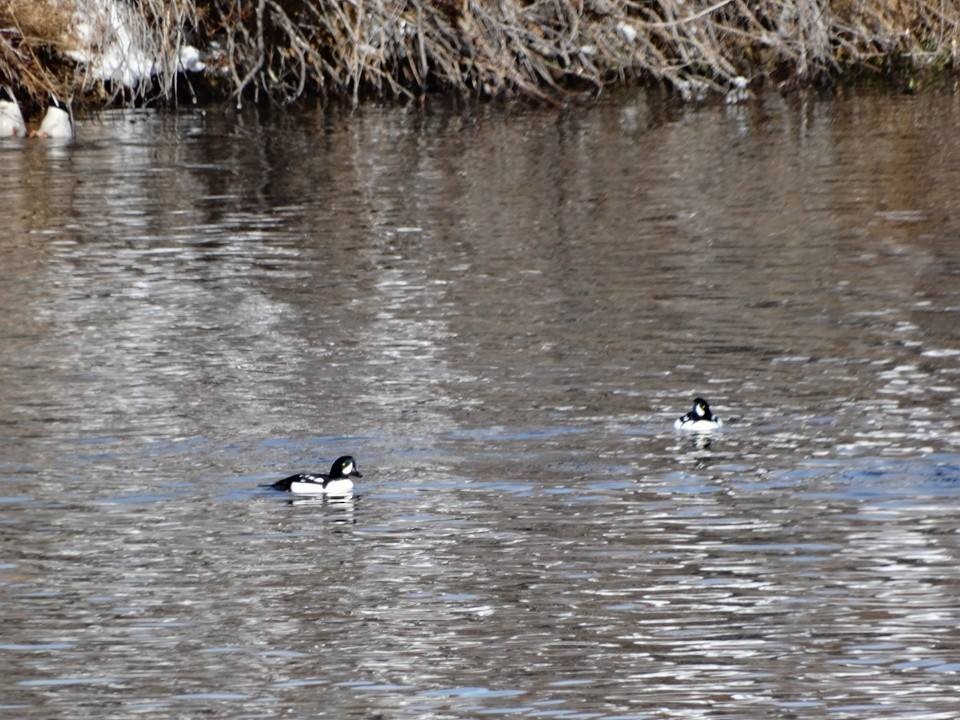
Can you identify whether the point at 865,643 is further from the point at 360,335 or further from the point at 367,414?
the point at 360,335

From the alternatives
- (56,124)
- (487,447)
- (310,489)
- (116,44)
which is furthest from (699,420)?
(116,44)

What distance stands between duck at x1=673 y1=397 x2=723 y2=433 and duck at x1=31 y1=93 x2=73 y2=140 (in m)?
18.2

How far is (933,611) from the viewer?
30.9ft

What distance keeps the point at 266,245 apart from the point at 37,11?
11.6 meters

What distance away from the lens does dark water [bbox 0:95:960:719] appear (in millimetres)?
8922

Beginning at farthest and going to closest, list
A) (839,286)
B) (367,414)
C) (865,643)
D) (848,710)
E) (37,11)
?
(37,11) → (839,286) → (367,414) → (865,643) → (848,710)

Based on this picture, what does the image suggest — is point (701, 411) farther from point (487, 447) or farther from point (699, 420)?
point (487, 447)

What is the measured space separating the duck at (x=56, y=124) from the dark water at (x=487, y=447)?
17.6 feet

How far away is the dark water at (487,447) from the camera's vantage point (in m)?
8.92

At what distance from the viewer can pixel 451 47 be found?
32594 millimetres

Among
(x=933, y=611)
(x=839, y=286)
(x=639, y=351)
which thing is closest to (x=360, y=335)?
(x=639, y=351)

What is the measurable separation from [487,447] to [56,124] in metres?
Answer: 17.9

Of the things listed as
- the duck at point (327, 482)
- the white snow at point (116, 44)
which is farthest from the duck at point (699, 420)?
the white snow at point (116, 44)

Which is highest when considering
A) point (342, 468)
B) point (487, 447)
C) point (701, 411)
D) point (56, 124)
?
point (56, 124)
